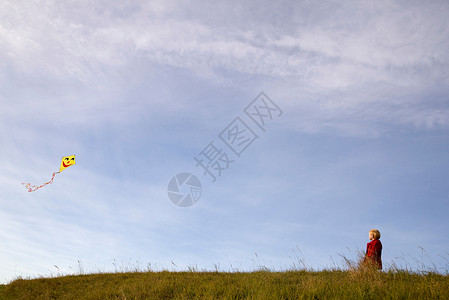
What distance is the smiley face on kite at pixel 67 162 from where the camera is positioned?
58.1ft

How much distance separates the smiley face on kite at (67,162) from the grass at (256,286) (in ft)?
19.6

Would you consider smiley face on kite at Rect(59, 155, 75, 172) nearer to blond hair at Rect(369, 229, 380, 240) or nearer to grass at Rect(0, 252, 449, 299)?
grass at Rect(0, 252, 449, 299)

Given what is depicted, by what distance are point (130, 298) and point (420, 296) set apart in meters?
7.47

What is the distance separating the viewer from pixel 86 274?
1487 centimetres

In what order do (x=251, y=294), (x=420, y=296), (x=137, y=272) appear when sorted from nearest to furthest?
(x=420, y=296) → (x=251, y=294) → (x=137, y=272)

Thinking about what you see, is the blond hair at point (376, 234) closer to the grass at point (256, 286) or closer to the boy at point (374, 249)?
the boy at point (374, 249)

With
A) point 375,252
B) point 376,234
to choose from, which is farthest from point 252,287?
point 376,234

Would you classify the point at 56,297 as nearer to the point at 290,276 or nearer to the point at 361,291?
the point at 290,276

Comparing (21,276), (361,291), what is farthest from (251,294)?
(21,276)

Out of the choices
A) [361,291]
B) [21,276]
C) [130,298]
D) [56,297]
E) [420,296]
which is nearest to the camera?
[420,296]

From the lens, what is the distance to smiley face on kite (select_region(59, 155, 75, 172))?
17.7 metres

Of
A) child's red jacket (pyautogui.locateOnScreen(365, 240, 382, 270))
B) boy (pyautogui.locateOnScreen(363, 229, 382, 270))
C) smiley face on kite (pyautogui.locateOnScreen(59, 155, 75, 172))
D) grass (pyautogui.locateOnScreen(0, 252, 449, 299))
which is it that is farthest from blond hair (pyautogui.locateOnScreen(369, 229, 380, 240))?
smiley face on kite (pyautogui.locateOnScreen(59, 155, 75, 172))

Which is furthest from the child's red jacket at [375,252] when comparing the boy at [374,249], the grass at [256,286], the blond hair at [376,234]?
the grass at [256,286]

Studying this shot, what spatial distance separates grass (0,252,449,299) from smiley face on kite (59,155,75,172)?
19.6 feet
